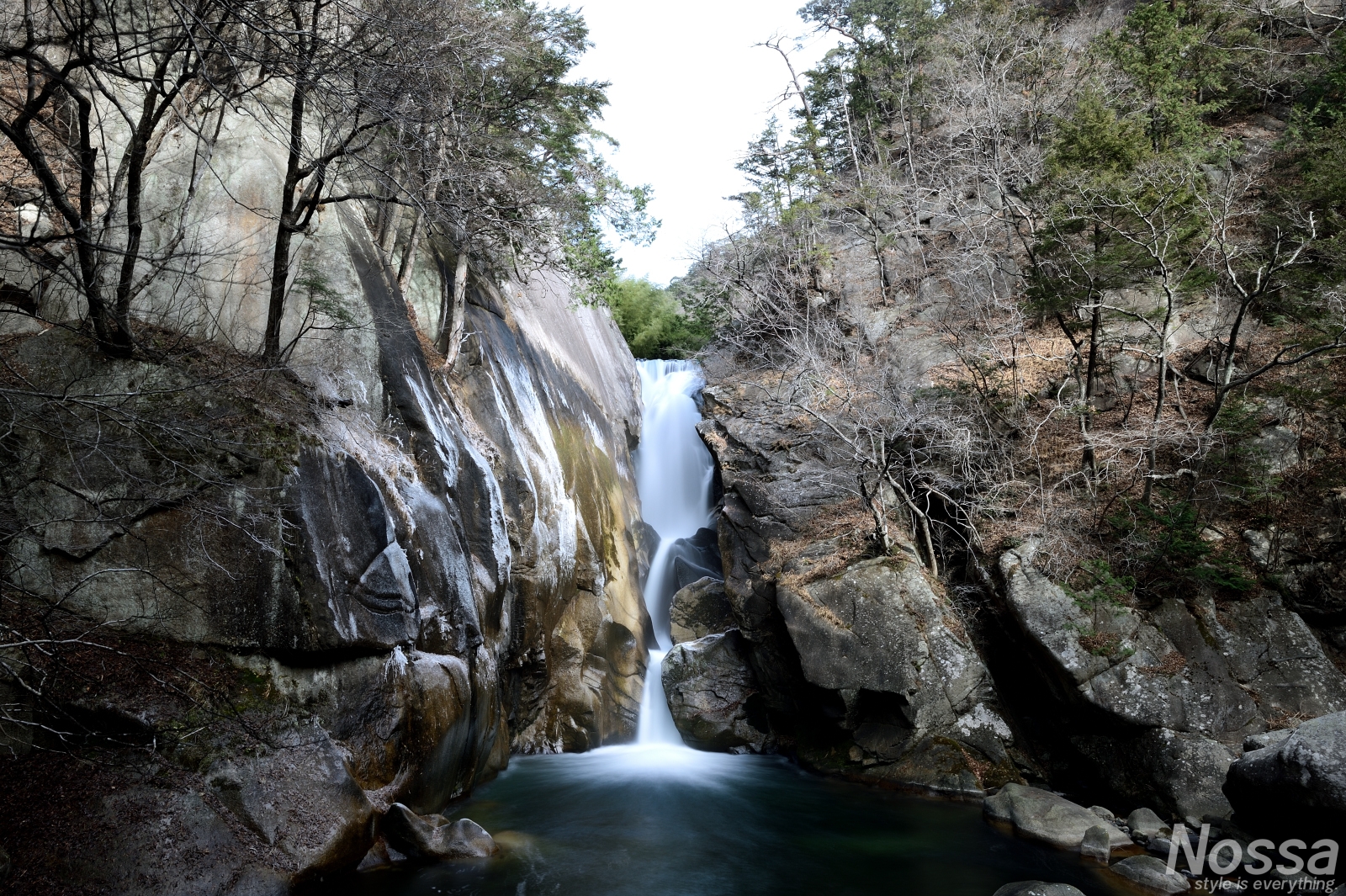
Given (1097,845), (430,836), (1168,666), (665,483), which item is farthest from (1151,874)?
(665,483)

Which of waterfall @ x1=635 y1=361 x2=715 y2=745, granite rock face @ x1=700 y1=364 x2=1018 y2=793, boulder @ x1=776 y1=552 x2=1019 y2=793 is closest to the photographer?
boulder @ x1=776 y1=552 x2=1019 y2=793

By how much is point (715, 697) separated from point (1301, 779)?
9457 millimetres

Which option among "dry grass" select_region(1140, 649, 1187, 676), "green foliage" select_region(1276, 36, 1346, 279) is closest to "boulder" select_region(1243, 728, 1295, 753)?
"dry grass" select_region(1140, 649, 1187, 676)

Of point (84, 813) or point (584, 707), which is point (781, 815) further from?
point (84, 813)

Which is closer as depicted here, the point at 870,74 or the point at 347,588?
the point at 347,588

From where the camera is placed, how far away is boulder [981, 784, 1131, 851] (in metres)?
9.18

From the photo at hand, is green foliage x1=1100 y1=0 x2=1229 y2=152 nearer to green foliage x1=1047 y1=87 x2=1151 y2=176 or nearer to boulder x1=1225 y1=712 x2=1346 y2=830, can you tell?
green foliage x1=1047 y1=87 x2=1151 y2=176

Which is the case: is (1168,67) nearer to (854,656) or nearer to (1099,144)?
(1099,144)

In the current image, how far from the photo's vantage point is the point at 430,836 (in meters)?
7.70

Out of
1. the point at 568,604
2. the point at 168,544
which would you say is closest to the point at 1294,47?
the point at 568,604

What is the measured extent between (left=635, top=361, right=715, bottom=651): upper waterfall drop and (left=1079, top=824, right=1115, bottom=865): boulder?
31.7ft

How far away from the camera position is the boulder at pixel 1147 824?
9.23m

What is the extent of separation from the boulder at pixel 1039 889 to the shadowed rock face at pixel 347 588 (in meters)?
6.47

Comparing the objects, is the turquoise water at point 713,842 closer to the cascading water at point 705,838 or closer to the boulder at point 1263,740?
the cascading water at point 705,838
